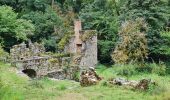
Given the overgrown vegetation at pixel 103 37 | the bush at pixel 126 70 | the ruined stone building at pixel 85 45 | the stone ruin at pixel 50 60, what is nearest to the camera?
the overgrown vegetation at pixel 103 37

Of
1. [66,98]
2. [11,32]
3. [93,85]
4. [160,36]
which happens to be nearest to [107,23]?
[160,36]

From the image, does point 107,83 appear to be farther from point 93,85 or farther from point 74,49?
point 74,49

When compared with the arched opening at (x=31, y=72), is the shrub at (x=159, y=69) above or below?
below

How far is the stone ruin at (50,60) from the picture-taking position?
2844cm

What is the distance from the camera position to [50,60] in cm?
3039

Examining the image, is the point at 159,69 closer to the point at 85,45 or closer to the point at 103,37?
the point at 85,45

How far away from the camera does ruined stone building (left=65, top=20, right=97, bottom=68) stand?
37588mm

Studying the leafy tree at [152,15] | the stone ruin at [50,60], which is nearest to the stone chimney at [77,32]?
the stone ruin at [50,60]

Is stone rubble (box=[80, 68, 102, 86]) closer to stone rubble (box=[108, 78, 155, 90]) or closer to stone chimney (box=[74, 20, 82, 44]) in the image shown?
stone rubble (box=[108, 78, 155, 90])

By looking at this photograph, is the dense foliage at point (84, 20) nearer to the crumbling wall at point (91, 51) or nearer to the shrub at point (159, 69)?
the crumbling wall at point (91, 51)

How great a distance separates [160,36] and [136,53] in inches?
215

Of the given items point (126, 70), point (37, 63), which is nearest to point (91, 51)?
point (126, 70)

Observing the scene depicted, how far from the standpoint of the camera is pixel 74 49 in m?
38.5

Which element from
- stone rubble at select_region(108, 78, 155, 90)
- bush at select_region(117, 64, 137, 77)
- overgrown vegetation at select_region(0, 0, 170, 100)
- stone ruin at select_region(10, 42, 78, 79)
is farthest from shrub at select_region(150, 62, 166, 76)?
stone rubble at select_region(108, 78, 155, 90)
